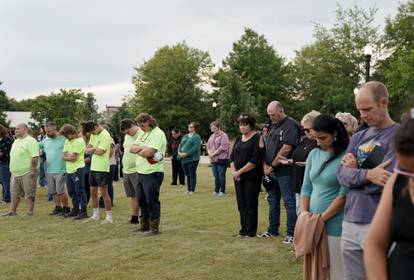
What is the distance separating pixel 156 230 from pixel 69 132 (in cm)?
307

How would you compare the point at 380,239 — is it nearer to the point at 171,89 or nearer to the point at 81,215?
the point at 81,215

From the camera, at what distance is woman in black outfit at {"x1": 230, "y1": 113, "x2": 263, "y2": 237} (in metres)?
7.32

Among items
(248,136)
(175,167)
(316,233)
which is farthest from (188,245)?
(175,167)

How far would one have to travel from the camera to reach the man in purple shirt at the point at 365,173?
305 centimetres

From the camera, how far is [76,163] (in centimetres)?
952

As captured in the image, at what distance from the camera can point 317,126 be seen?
3725 millimetres

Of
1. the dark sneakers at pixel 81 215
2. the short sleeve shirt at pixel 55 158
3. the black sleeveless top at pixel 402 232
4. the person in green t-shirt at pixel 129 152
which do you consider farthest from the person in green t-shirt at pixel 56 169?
the black sleeveless top at pixel 402 232

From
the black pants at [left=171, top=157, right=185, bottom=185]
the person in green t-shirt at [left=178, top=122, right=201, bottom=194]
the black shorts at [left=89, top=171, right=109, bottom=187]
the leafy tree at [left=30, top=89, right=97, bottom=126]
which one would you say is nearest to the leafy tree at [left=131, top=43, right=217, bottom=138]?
the leafy tree at [left=30, top=89, right=97, bottom=126]

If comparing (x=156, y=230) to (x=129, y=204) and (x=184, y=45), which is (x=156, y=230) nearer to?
(x=129, y=204)

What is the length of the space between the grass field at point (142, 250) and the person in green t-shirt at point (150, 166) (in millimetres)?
466

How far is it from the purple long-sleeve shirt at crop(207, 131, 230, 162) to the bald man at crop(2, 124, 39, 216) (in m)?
4.89

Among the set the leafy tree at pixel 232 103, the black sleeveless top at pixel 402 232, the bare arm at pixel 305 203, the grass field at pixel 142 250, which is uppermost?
the leafy tree at pixel 232 103

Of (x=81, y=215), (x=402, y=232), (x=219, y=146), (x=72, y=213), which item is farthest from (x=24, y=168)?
(x=402, y=232)

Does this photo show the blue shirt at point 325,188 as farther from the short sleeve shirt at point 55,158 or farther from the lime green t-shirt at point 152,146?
the short sleeve shirt at point 55,158
